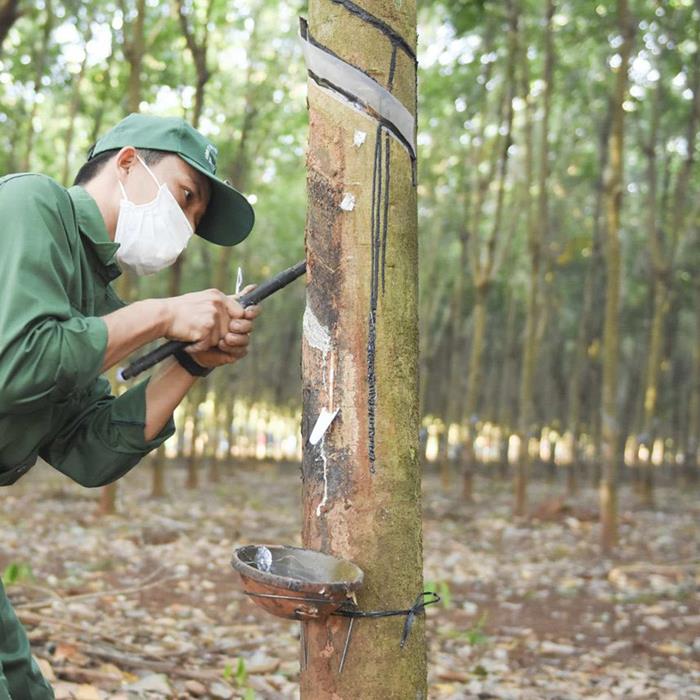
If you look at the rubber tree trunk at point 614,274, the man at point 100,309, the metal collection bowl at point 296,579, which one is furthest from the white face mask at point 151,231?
the rubber tree trunk at point 614,274

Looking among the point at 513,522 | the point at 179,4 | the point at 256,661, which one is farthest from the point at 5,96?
the point at 256,661

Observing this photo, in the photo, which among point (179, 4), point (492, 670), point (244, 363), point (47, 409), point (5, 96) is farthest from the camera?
point (244, 363)

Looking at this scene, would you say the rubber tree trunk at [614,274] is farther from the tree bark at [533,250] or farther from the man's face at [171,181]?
the man's face at [171,181]

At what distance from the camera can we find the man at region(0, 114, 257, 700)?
1.68 metres

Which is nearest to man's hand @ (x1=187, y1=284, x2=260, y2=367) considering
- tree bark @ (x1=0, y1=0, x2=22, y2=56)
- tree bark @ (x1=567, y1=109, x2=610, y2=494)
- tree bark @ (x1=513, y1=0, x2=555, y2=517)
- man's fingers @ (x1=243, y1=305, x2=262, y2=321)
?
man's fingers @ (x1=243, y1=305, x2=262, y2=321)

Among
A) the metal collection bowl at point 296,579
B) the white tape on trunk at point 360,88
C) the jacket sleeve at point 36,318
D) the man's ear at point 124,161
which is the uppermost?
the white tape on trunk at point 360,88

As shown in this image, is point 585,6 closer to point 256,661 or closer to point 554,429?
point 256,661

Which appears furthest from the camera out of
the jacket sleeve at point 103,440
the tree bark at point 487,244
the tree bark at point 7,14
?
the tree bark at point 487,244

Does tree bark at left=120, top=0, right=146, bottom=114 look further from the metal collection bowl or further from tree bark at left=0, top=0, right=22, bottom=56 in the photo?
the metal collection bowl

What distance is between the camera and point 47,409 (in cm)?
195

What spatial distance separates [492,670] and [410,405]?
119 inches

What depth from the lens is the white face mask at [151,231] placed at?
2.18 meters

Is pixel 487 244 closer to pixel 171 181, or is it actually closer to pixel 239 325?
pixel 171 181

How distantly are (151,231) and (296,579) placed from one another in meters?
0.94
